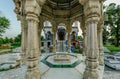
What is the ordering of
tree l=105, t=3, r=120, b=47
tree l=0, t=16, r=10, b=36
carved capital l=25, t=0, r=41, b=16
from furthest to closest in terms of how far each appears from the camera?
tree l=0, t=16, r=10, b=36
tree l=105, t=3, r=120, b=47
carved capital l=25, t=0, r=41, b=16

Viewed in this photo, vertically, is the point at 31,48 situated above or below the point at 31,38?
below

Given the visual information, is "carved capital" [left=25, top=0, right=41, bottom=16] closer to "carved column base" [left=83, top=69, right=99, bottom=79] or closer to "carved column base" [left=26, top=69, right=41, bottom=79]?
"carved column base" [left=26, top=69, right=41, bottom=79]

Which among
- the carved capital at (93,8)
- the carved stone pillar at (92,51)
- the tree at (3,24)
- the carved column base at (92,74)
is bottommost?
the carved column base at (92,74)

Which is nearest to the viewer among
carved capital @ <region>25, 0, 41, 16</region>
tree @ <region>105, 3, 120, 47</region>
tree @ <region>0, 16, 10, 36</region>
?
carved capital @ <region>25, 0, 41, 16</region>

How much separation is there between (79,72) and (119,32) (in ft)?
104

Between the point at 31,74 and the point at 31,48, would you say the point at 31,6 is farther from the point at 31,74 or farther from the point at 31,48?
the point at 31,74

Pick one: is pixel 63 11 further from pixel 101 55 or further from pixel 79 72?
pixel 79 72

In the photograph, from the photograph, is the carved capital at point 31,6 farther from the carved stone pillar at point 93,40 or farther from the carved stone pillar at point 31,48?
the carved stone pillar at point 93,40

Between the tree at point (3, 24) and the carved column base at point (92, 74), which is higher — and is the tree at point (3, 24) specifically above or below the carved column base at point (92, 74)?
above

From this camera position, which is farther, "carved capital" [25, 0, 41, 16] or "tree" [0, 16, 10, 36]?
"tree" [0, 16, 10, 36]

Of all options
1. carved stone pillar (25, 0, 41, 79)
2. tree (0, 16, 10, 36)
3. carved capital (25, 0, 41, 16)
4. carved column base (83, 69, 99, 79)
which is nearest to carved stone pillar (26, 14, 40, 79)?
carved stone pillar (25, 0, 41, 79)

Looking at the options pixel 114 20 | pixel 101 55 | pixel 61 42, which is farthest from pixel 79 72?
pixel 114 20

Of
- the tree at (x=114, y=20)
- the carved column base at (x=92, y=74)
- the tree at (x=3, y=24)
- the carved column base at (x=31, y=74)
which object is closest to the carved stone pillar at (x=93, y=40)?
the carved column base at (x=92, y=74)

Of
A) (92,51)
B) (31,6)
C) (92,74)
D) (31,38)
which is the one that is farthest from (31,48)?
(92,74)
